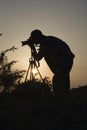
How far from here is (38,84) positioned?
11438mm

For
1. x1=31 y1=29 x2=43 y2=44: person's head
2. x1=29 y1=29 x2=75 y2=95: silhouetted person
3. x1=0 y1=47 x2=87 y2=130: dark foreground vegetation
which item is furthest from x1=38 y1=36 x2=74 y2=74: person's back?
x1=0 y1=47 x2=87 y2=130: dark foreground vegetation

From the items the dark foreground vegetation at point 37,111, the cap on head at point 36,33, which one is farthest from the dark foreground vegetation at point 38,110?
the cap on head at point 36,33

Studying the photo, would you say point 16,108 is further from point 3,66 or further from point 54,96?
point 3,66

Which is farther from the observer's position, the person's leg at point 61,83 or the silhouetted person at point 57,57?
the person's leg at point 61,83

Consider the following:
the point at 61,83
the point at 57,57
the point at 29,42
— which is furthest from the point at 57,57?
the point at 29,42

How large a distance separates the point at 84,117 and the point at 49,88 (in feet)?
5.18

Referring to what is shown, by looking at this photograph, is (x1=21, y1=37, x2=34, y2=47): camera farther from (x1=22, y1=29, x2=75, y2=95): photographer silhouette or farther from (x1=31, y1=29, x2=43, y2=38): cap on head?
(x1=31, y1=29, x2=43, y2=38): cap on head

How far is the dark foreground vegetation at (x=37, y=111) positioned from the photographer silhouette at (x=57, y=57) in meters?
0.70

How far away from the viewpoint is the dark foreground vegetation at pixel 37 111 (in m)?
10.2

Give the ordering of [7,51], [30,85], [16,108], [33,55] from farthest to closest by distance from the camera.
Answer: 1. [7,51]
2. [33,55]
3. [30,85]
4. [16,108]

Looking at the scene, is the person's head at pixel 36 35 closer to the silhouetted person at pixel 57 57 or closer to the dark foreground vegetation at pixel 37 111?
the silhouetted person at pixel 57 57

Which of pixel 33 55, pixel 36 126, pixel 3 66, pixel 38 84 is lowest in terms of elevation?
pixel 36 126

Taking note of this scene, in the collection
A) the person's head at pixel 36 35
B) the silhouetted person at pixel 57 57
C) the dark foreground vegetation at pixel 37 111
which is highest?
the person's head at pixel 36 35

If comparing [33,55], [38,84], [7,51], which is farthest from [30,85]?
[7,51]
